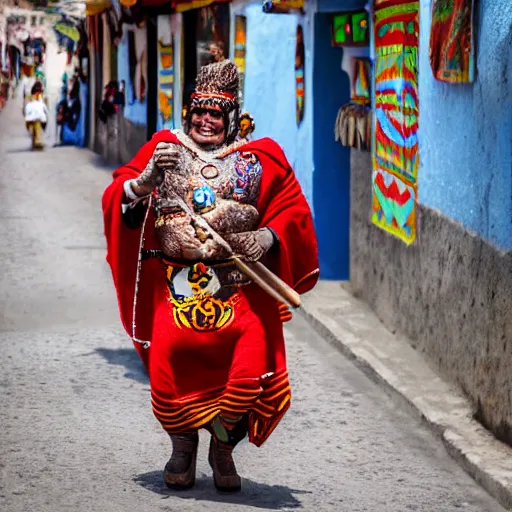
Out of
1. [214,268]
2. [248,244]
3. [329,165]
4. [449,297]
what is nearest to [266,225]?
[248,244]

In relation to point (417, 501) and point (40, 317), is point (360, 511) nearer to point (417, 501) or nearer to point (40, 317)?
point (417, 501)

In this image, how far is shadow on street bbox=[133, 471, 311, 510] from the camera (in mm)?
6664

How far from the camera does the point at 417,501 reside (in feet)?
22.2

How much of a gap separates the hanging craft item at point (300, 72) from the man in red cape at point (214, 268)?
709 centimetres

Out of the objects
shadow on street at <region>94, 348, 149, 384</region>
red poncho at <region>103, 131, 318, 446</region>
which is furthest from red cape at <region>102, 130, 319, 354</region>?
shadow on street at <region>94, 348, 149, 384</region>

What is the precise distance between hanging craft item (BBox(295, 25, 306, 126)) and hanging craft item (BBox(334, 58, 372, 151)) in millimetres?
1190

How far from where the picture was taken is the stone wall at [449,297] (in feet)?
25.0

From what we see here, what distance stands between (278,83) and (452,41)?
6962 millimetres

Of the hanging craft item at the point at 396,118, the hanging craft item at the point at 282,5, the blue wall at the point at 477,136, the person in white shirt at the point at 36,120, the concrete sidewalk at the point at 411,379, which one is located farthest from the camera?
the person in white shirt at the point at 36,120

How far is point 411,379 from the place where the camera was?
9.11m

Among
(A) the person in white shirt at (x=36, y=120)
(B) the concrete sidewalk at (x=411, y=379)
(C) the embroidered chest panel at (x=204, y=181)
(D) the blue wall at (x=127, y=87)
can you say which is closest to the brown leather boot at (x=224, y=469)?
(C) the embroidered chest panel at (x=204, y=181)

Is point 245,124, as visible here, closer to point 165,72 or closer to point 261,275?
point 261,275

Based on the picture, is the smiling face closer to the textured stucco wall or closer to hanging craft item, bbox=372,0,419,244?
hanging craft item, bbox=372,0,419,244

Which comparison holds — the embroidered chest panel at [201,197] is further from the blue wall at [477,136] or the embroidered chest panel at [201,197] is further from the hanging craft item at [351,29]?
the hanging craft item at [351,29]
